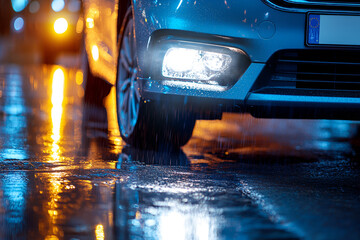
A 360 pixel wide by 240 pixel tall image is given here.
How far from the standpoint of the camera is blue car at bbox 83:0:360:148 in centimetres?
396

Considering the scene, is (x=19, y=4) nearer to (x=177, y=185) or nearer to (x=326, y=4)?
(x=326, y=4)

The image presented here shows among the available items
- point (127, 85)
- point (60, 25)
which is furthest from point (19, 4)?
point (127, 85)

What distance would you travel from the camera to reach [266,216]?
2797mm

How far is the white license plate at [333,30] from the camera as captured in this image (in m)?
3.98

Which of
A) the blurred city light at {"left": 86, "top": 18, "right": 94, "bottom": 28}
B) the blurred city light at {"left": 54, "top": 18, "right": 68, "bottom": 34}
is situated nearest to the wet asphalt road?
the blurred city light at {"left": 86, "top": 18, "right": 94, "bottom": 28}

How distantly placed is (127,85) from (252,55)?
1359 mm

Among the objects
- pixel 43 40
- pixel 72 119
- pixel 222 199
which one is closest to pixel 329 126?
pixel 72 119

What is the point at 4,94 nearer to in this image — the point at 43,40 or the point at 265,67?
the point at 265,67

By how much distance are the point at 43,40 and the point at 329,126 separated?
12.0 meters

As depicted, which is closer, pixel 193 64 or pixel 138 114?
pixel 193 64

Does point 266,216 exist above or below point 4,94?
below

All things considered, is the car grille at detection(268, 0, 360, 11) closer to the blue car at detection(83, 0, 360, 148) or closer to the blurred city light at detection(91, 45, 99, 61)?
the blue car at detection(83, 0, 360, 148)

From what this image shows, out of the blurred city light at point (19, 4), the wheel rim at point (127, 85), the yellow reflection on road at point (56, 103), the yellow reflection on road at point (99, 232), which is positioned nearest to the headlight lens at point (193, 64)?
the wheel rim at point (127, 85)

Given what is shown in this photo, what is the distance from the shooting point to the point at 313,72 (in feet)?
13.4
